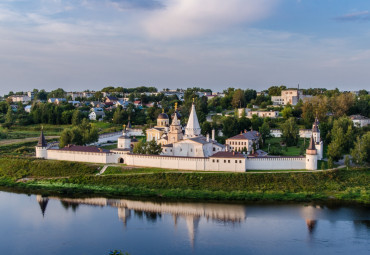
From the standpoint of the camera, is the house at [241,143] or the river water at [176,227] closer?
the river water at [176,227]

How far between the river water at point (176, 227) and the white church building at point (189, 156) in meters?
4.46

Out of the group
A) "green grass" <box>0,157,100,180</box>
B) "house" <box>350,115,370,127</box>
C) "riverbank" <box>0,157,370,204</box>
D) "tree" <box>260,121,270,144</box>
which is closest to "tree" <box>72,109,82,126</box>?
"green grass" <box>0,157,100,180</box>

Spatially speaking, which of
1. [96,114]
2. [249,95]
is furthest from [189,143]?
[249,95]

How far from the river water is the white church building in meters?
4.46

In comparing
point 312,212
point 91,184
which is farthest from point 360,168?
point 91,184

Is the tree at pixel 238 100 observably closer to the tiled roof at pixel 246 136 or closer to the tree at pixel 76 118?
the tree at pixel 76 118

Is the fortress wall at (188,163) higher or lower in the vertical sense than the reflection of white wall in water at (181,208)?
higher

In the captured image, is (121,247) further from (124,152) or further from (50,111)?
(50,111)

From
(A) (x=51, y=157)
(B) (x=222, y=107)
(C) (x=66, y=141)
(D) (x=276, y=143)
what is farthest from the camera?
(B) (x=222, y=107)

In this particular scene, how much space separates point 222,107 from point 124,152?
110 feet

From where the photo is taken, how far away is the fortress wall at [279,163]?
2689 centimetres

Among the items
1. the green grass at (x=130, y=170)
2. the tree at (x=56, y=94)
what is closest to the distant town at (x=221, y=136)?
the green grass at (x=130, y=170)

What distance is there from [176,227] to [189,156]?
30.3ft

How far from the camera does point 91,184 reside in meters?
26.3
